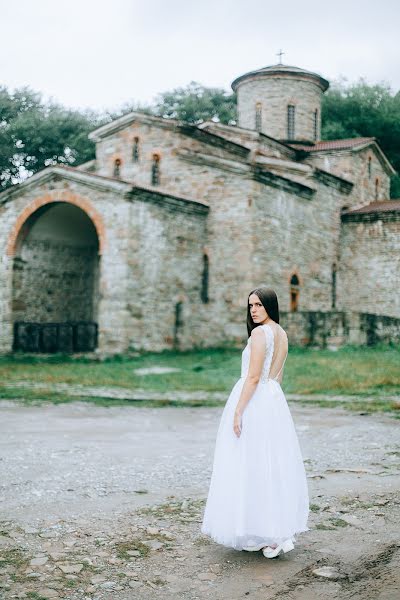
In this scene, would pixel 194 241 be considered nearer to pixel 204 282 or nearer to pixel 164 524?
pixel 204 282

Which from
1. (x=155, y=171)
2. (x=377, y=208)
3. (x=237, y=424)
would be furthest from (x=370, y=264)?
(x=237, y=424)

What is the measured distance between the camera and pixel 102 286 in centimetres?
2056

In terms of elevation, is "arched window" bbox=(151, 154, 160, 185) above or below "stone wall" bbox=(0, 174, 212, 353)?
above

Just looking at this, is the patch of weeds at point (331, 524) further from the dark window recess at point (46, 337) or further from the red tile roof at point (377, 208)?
the red tile roof at point (377, 208)

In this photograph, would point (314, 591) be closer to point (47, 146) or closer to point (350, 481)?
point (350, 481)

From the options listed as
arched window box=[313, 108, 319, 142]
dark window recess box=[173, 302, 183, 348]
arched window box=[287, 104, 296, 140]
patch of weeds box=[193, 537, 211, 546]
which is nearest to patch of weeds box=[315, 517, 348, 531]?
patch of weeds box=[193, 537, 211, 546]

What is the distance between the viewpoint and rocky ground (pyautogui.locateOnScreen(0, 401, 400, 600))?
379 cm

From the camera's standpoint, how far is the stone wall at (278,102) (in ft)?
91.9

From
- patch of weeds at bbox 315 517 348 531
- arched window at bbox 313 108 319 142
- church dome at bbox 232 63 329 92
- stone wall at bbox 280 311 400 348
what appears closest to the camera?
patch of weeds at bbox 315 517 348 531

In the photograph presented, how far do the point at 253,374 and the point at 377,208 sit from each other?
918 inches

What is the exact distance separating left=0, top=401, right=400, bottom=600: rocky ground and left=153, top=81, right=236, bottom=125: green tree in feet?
115

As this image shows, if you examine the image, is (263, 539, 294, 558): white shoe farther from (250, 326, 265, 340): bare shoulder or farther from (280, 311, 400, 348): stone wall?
(280, 311, 400, 348): stone wall

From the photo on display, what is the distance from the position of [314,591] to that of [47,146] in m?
35.3

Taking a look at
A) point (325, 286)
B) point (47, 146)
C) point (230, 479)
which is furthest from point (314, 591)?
point (47, 146)
